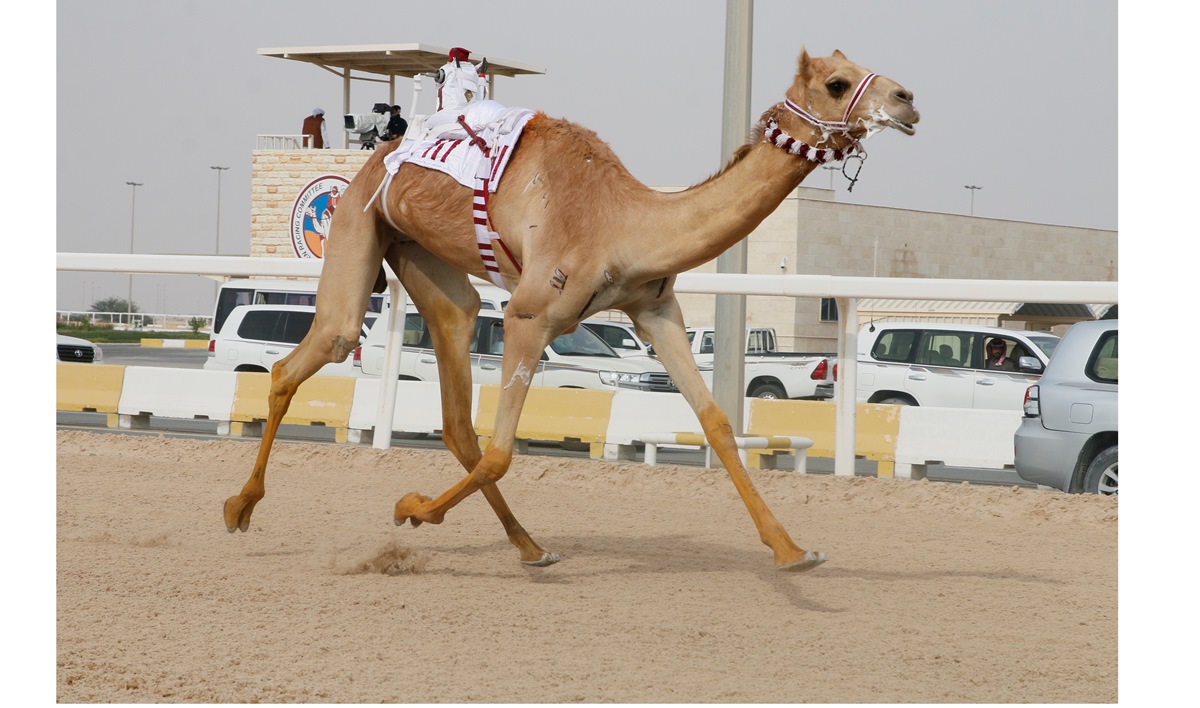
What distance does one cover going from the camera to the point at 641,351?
19.5m

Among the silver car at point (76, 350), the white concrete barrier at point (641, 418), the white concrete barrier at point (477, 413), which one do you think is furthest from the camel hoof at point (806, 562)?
the silver car at point (76, 350)

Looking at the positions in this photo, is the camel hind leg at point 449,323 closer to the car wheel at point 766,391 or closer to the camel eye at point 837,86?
the camel eye at point 837,86

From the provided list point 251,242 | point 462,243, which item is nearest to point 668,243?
point 462,243

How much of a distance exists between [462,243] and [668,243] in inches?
49.0

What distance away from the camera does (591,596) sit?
21.0 ft

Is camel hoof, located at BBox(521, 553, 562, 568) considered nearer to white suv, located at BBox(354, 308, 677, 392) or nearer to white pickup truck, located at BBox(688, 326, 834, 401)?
white suv, located at BBox(354, 308, 677, 392)

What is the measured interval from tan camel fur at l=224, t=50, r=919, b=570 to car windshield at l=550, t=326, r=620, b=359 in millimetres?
10338

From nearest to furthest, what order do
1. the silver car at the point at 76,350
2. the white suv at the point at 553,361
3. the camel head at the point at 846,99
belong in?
1. the camel head at the point at 846,99
2. the white suv at the point at 553,361
3. the silver car at the point at 76,350

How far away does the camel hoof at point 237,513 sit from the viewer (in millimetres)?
7375

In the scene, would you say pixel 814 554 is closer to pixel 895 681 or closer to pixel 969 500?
pixel 895 681

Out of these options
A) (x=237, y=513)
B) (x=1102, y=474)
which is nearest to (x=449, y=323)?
(x=237, y=513)

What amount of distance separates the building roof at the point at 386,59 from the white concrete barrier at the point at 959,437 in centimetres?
2962

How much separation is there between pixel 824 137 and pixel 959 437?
615cm

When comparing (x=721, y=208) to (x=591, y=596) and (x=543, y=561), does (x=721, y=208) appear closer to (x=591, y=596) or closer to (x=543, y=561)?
(x=591, y=596)
